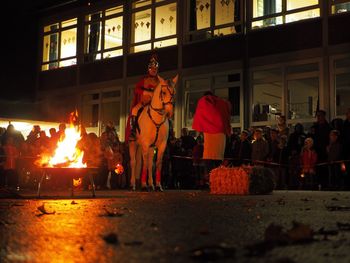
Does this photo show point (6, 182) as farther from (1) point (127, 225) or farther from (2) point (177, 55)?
(1) point (127, 225)

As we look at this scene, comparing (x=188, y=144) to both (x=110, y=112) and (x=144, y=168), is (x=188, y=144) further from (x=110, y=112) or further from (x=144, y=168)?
(x=110, y=112)

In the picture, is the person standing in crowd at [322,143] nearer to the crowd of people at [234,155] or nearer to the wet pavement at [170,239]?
the crowd of people at [234,155]

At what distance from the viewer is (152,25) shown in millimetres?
27172

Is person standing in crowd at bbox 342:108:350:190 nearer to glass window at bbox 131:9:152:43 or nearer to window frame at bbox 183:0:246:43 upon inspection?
window frame at bbox 183:0:246:43

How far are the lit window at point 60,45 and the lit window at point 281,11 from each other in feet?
36.8

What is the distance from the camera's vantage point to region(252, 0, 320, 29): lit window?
21.2 metres

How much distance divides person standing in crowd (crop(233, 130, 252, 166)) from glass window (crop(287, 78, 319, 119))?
4404mm

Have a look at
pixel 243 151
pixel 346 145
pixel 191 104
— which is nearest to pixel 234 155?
pixel 243 151

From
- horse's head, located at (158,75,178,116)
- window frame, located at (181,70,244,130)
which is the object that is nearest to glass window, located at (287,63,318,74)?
window frame, located at (181,70,244,130)

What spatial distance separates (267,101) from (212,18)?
183 inches

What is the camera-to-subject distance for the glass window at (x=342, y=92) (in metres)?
19.7

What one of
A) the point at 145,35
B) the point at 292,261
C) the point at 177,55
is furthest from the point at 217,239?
the point at 145,35

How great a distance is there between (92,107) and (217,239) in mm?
25831

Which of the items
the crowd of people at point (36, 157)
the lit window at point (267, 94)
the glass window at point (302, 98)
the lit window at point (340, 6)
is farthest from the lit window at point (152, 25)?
the crowd of people at point (36, 157)
